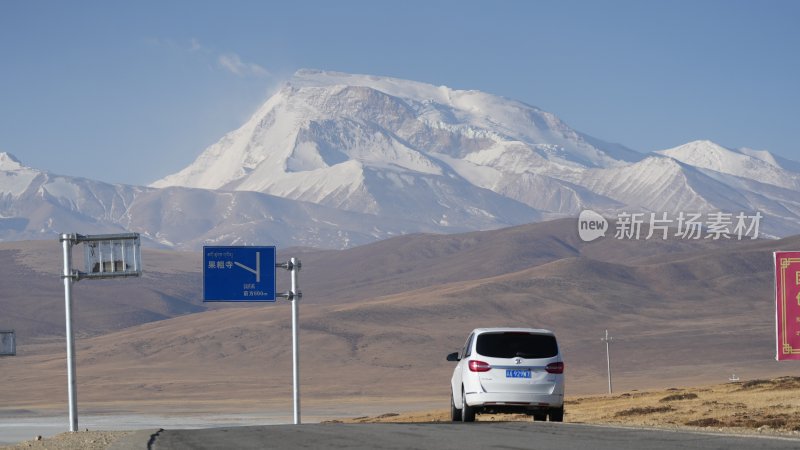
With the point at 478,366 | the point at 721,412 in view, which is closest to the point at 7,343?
the point at 721,412

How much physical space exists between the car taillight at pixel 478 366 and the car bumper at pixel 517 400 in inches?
17.8

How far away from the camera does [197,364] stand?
157 meters

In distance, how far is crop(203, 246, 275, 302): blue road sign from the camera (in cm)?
3881

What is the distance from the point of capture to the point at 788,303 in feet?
109

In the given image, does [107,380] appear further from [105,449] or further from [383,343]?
[105,449]

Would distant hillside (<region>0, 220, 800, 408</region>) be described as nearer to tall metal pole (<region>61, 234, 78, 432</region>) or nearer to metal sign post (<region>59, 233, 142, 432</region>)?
metal sign post (<region>59, 233, 142, 432</region>)

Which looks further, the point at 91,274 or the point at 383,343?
the point at 383,343

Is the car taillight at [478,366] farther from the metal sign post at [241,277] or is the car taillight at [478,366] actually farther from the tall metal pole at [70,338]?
the metal sign post at [241,277]

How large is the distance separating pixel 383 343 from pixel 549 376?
5291 inches

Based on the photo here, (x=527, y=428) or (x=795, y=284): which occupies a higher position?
(x=795, y=284)

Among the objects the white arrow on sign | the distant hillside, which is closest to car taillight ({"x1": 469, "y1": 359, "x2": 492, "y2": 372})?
the white arrow on sign

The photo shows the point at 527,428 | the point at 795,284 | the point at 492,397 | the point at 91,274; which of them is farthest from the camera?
the point at 795,284

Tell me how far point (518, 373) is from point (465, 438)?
4855 mm

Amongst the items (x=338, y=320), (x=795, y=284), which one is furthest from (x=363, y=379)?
(x=795, y=284)
